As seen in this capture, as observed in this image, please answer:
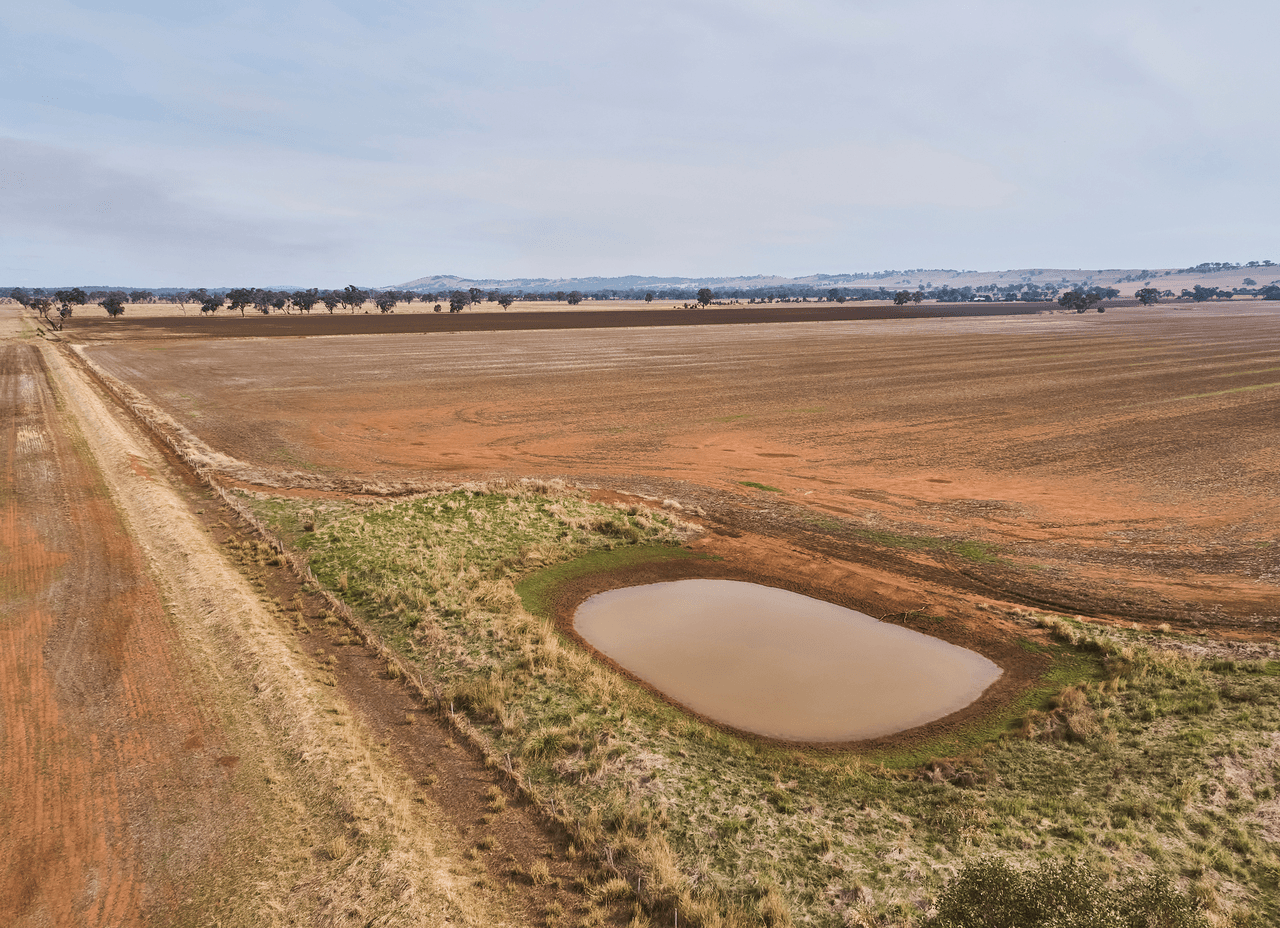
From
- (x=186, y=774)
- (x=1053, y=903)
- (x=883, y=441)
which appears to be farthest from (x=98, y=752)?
(x=883, y=441)

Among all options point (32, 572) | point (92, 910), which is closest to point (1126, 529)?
point (92, 910)

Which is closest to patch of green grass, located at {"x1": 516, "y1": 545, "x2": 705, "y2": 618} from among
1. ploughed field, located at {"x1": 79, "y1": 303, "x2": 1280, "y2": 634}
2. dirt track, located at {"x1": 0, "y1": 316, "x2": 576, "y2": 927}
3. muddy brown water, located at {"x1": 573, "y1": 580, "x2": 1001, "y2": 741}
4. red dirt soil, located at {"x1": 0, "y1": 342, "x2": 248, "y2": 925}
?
muddy brown water, located at {"x1": 573, "y1": 580, "x2": 1001, "y2": 741}

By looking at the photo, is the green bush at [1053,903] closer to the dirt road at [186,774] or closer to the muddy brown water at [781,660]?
the muddy brown water at [781,660]

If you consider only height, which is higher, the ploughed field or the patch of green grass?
the ploughed field

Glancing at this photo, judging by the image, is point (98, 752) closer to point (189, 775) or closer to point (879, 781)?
point (189, 775)

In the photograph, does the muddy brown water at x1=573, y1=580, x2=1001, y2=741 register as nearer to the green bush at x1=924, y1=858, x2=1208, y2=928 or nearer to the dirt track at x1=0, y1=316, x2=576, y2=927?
the green bush at x1=924, y1=858, x2=1208, y2=928

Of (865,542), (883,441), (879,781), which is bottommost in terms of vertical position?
(879,781)

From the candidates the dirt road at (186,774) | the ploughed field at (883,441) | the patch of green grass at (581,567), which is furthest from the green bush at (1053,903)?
the patch of green grass at (581,567)
